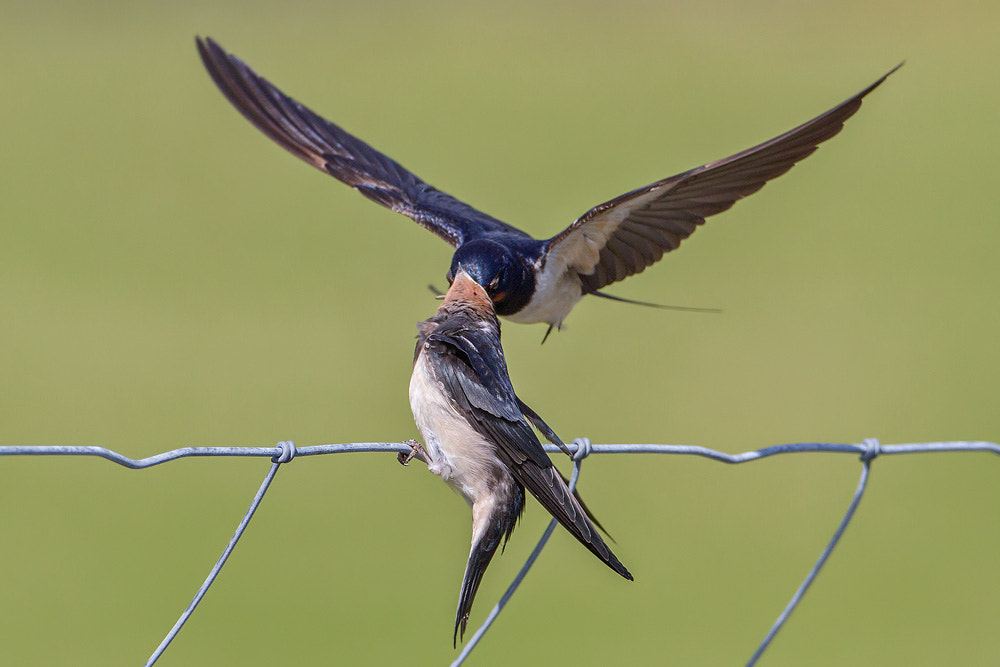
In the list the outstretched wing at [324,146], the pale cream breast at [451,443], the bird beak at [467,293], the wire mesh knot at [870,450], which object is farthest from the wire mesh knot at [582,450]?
the outstretched wing at [324,146]

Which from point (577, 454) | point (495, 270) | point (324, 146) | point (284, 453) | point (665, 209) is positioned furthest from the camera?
point (324, 146)

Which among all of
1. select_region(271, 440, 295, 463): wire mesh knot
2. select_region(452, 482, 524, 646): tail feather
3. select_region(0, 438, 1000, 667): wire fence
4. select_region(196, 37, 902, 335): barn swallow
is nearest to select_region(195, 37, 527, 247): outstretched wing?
select_region(196, 37, 902, 335): barn swallow

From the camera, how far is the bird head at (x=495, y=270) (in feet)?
13.4

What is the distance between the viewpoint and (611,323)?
12477mm

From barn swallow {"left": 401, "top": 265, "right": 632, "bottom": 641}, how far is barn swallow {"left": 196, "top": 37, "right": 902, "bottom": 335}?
1015 millimetres

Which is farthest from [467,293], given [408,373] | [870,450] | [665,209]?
[408,373]

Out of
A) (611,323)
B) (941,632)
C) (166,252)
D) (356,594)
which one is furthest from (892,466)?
(166,252)

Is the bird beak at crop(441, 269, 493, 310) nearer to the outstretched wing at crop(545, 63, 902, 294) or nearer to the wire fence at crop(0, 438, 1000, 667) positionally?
the outstretched wing at crop(545, 63, 902, 294)

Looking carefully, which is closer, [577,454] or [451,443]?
[577,454]

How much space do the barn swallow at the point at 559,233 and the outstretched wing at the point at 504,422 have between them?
3.22 ft

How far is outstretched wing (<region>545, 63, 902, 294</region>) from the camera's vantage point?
3.53m

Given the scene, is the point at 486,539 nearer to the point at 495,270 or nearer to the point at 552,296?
the point at 495,270

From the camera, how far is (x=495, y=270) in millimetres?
4082

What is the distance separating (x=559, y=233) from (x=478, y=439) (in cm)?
175
